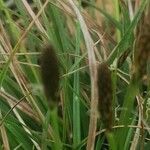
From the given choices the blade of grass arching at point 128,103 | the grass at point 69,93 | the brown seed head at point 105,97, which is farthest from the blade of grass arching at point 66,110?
the brown seed head at point 105,97

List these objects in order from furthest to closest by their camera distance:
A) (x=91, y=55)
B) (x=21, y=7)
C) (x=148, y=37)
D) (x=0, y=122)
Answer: (x=21, y=7), (x=0, y=122), (x=91, y=55), (x=148, y=37)

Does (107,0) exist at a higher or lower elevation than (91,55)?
lower

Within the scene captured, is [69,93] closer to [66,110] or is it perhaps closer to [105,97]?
[66,110]

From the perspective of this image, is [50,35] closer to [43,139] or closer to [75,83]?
[75,83]

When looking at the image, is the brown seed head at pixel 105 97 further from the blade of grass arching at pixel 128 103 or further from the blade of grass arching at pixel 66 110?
the blade of grass arching at pixel 66 110

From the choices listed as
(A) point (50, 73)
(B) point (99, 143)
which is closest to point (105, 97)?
(A) point (50, 73)

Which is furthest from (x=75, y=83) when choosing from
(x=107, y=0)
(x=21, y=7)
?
(x=107, y=0)

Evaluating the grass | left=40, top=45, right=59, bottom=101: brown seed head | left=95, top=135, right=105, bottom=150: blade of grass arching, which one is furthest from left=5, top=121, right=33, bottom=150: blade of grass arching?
left=40, top=45, right=59, bottom=101: brown seed head
